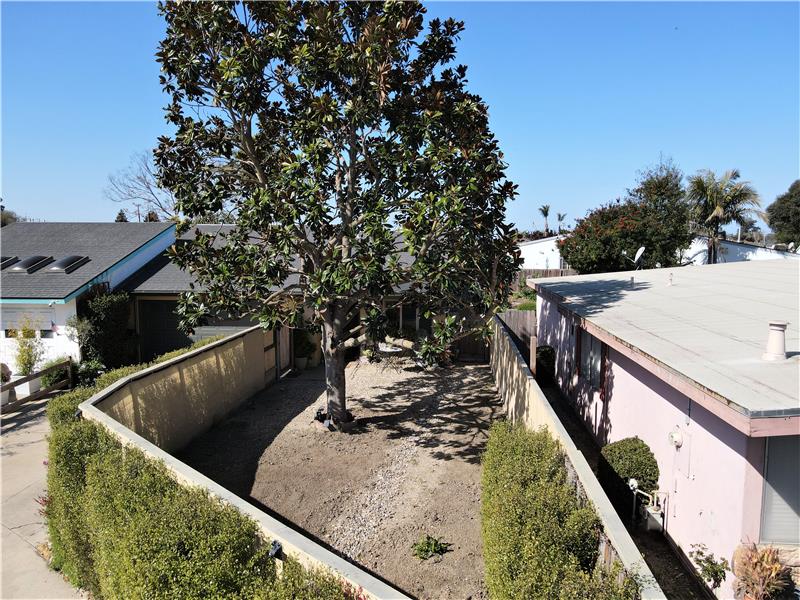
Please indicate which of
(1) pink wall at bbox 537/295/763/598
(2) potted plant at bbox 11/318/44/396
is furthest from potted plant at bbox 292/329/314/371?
(1) pink wall at bbox 537/295/763/598

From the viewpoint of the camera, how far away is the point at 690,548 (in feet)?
21.1

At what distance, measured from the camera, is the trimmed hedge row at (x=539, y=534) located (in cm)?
380

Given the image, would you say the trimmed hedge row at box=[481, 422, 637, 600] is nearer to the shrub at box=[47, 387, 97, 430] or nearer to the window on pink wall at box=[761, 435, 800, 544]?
the window on pink wall at box=[761, 435, 800, 544]

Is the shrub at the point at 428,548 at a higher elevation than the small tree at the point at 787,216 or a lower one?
lower

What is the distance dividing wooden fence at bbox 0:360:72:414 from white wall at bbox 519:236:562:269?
1664 inches

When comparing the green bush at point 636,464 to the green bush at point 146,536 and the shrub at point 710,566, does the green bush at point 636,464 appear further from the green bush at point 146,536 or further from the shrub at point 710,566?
the green bush at point 146,536

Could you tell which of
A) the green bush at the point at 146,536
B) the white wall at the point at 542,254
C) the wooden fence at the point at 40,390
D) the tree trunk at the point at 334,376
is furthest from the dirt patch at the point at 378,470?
the white wall at the point at 542,254

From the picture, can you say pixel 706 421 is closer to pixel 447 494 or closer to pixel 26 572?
pixel 447 494

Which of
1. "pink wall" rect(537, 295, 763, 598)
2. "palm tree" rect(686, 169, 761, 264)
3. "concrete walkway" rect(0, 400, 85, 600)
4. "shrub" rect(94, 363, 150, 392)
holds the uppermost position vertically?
"palm tree" rect(686, 169, 761, 264)

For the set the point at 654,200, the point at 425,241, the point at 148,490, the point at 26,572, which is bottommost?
the point at 26,572

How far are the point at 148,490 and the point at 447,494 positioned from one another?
4.50 metres

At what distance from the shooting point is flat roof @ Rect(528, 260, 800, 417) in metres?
5.33

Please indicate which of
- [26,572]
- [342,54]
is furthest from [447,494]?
[342,54]

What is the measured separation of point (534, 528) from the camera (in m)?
4.55
